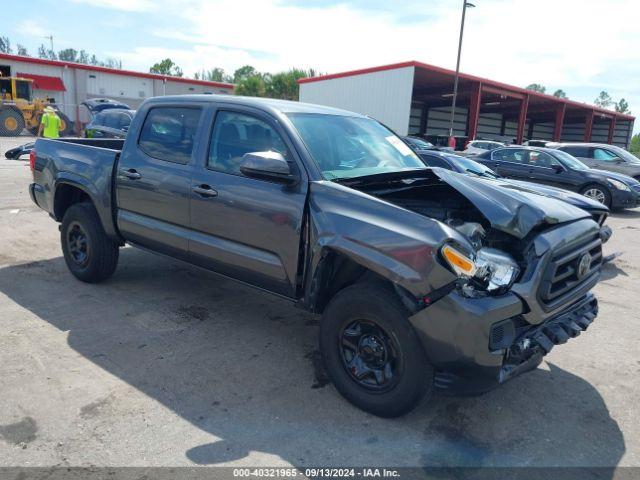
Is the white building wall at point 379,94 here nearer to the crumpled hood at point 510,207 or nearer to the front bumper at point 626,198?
the front bumper at point 626,198

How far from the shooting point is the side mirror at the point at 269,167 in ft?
10.6

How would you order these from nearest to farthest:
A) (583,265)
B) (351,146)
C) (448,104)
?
(583,265) → (351,146) → (448,104)

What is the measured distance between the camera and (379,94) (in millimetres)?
28188

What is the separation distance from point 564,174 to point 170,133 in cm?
1088

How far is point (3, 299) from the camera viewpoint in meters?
4.73

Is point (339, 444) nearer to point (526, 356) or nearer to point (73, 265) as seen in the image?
point (526, 356)

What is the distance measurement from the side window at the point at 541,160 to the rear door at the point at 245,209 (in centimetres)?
1089

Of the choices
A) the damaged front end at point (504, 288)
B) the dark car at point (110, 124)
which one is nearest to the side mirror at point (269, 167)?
the damaged front end at point (504, 288)

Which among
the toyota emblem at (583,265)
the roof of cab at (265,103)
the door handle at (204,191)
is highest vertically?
the roof of cab at (265,103)

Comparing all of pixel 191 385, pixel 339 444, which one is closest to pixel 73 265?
pixel 191 385

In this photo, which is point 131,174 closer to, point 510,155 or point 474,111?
point 510,155

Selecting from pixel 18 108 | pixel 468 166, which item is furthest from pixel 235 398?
pixel 18 108

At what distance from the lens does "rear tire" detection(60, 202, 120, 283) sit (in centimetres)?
493

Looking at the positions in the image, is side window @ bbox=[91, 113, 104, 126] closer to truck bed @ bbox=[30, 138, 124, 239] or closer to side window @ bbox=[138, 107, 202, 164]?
truck bed @ bbox=[30, 138, 124, 239]
